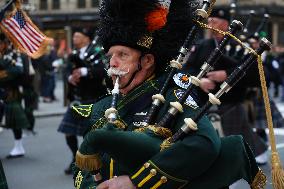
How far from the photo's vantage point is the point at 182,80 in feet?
7.79

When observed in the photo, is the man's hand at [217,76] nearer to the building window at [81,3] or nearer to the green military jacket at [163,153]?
the green military jacket at [163,153]

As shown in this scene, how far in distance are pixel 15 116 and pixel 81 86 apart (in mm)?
1763

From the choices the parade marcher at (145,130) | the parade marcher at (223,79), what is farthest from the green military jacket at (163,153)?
the parade marcher at (223,79)

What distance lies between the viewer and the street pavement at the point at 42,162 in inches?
250

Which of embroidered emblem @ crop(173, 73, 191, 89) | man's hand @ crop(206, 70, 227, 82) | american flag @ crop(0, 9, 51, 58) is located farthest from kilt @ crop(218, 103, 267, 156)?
embroidered emblem @ crop(173, 73, 191, 89)

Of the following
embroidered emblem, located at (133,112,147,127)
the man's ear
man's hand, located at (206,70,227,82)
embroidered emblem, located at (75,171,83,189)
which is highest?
the man's ear

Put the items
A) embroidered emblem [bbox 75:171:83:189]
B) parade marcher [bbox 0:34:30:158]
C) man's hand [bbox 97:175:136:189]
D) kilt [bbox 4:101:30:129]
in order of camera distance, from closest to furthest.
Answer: man's hand [bbox 97:175:136:189], embroidered emblem [bbox 75:171:83:189], parade marcher [bbox 0:34:30:158], kilt [bbox 4:101:30:129]

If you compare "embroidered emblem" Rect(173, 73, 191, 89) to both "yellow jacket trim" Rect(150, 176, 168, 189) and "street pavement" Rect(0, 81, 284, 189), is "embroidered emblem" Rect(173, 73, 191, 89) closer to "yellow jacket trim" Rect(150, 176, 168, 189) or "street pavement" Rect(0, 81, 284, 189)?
"yellow jacket trim" Rect(150, 176, 168, 189)

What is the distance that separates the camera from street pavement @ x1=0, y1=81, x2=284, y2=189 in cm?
636

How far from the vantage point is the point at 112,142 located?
79.0 inches

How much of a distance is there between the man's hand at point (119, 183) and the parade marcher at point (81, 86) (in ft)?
14.2

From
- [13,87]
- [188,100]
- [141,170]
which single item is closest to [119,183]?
[141,170]

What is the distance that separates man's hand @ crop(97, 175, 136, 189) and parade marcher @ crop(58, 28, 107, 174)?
4.32 metres

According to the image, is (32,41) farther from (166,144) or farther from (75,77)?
(166,144)
